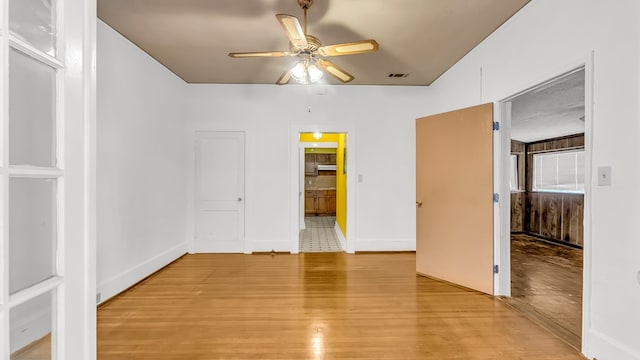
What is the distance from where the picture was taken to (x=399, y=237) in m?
4.55

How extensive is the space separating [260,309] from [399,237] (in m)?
2.71

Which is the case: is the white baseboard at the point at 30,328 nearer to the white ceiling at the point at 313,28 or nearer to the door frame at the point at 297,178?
the white ceiling at the point at 313,28

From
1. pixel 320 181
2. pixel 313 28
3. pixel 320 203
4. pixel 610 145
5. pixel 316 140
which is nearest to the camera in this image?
pixel 610 145

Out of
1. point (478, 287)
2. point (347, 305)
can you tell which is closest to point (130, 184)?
point (347, 305)

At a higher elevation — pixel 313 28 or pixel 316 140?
pixel 313 28

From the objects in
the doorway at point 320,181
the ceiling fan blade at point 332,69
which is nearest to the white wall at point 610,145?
the ceiling fan blade at point 332,69

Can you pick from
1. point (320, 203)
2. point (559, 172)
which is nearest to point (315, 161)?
point (320, 203)

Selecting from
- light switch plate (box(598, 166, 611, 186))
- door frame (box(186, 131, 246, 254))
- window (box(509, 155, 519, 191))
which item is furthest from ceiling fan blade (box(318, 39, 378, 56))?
window (box(509, 155, 519, 191))

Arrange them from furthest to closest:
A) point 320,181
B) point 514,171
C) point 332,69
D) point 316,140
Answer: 1. point 320,181
2. point 316,140
3. point 514,171
4. point 332,69

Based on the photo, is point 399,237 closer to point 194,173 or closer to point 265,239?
point 265,239

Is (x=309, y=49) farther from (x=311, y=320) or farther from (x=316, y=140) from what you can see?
(x=316, y=140)

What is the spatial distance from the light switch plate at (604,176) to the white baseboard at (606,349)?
3.29 feet

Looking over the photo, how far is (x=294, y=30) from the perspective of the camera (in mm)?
2002

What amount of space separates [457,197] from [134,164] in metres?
3.73
